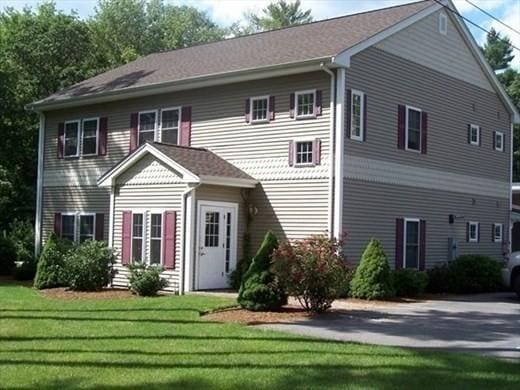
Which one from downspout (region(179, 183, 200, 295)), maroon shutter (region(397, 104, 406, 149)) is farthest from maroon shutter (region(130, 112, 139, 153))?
maroon shutter (region(397, 104, 406, 149))

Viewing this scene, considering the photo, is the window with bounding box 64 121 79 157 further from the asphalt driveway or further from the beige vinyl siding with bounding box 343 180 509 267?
the asphalt driveway

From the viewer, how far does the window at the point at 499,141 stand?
976 inches

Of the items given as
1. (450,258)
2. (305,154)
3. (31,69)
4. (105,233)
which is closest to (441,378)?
(305,154)

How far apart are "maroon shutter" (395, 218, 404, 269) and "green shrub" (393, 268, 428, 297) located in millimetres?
1281

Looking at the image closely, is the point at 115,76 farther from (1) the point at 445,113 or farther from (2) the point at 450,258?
(2) the point at 450,258

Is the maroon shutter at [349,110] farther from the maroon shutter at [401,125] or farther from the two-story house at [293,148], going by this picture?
the maroon shutter at [401,125]

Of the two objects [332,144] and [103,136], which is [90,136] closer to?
[103,136]

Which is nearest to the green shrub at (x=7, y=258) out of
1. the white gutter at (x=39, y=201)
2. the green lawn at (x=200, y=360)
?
the white gutter at (x=39, y=201)

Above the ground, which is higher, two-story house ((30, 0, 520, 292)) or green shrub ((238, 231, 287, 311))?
two-story house ((30, 0, 520, 292))

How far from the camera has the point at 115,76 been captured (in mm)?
25219

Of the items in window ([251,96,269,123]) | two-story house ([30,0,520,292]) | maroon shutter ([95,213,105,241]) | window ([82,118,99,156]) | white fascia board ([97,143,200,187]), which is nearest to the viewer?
white fascia board ([97,143,200,187])

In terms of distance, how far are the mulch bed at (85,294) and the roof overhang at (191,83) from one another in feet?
20.5

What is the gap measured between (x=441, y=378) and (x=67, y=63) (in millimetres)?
30603

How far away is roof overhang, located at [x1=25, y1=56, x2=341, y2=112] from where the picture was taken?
17.5 m
